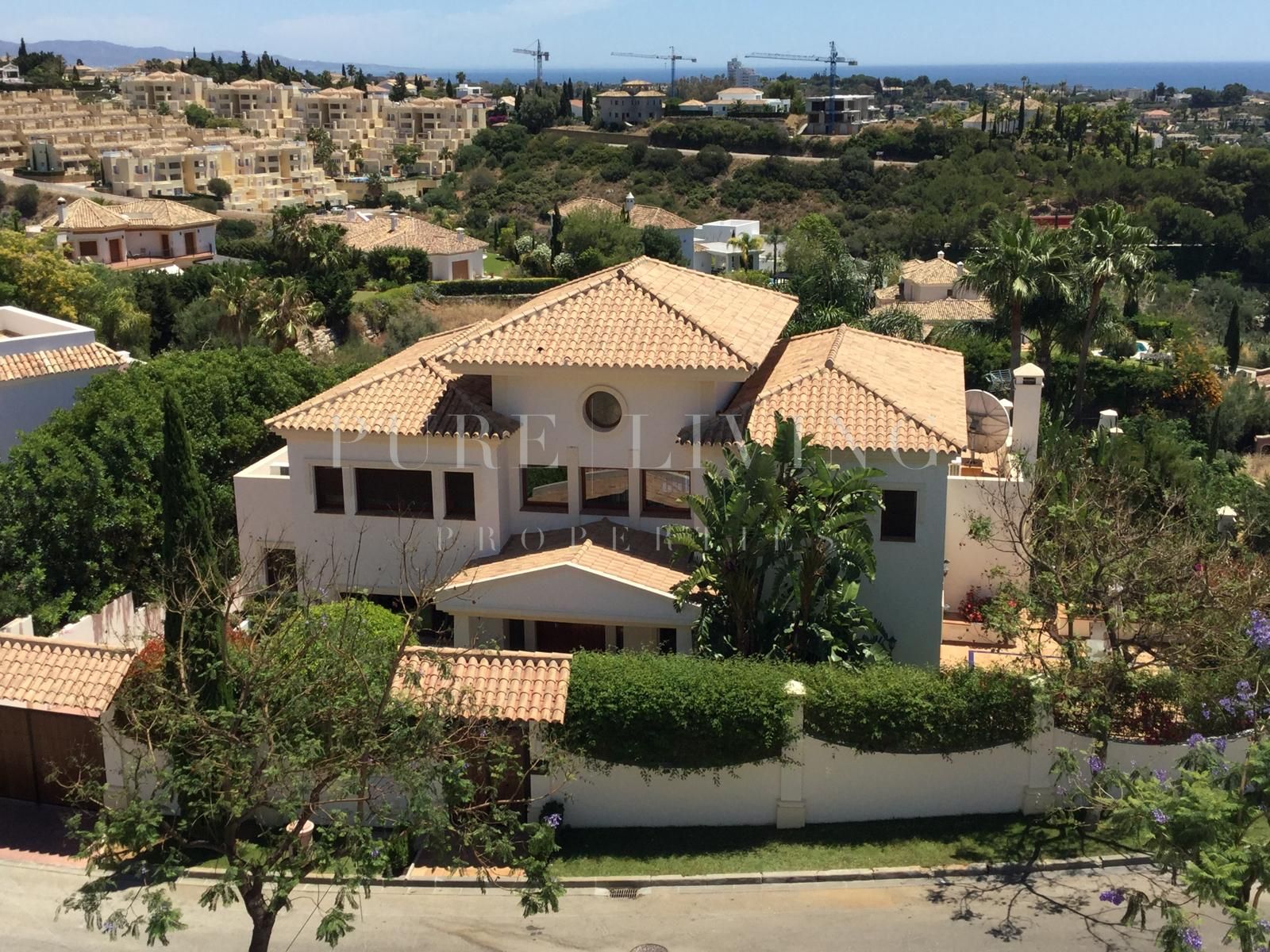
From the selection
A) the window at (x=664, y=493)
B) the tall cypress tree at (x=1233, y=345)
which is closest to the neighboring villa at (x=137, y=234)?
the tall cypress tree at (x=1233, y=345)

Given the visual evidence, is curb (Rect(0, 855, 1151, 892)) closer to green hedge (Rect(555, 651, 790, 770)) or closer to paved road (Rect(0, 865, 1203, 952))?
paved road (Rect(0, 865, 1203, 952))

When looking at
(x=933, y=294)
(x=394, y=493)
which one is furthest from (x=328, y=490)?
(x=933, y=294)

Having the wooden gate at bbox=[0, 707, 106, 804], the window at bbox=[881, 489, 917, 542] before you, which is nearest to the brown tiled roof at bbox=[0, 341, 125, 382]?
the wooden gate at bbox=[0, 707, 106, 804]

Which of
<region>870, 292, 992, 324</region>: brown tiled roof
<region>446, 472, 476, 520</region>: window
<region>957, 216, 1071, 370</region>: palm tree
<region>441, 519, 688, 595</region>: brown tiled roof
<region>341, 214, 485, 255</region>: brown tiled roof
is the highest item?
<region>957, 216, 1071, 370</region>: palm tree

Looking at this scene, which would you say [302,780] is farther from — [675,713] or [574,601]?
[574,601]

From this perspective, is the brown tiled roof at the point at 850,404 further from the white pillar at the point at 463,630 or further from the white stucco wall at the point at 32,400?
the white stucco wall at the point at 32,400

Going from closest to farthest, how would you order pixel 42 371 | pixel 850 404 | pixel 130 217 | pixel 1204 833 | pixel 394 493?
pixel 1204 833 → pixel 850 404 → pixel 394 493 → pixel 42 371 → pixel 130 217
